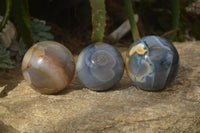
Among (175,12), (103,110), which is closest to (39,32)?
(103,110)

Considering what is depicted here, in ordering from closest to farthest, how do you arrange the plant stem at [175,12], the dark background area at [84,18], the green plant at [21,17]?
the green plant at [21,17]
the plant stem at [175,12]
the dark background area at [84,18]

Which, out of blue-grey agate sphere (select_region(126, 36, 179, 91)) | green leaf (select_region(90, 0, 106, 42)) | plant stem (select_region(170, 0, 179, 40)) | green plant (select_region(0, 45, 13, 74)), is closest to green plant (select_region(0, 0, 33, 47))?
green plant (select_region(0, 45, 13, 74))

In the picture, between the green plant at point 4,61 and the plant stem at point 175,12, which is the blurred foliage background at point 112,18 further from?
the green plant at point 4,61

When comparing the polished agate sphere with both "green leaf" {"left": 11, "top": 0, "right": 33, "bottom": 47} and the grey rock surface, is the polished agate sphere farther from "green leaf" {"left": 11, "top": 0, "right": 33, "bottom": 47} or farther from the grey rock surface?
"green leaf" {"left": 11, "top": 0, "right": 33, "bottom": 47}

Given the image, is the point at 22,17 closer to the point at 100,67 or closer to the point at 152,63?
the point at 100,67

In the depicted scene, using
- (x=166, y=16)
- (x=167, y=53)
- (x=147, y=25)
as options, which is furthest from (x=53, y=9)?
(x=167, y=53)

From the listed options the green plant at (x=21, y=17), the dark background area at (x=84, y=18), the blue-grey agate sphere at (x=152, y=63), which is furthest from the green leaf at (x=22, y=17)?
the blue-grey agate sphere at (x=152, y=63)
